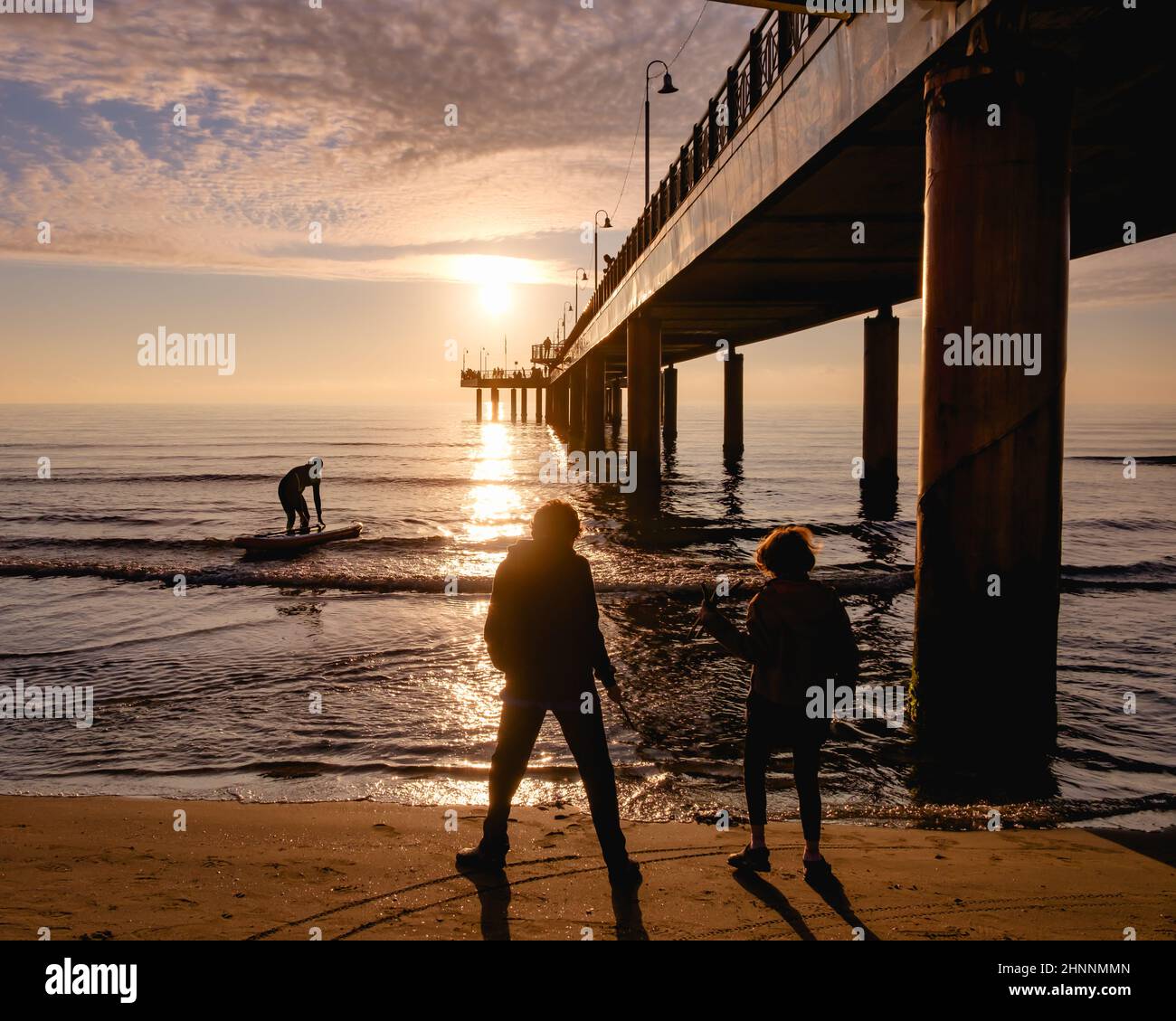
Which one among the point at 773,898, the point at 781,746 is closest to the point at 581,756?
the point at 781,746

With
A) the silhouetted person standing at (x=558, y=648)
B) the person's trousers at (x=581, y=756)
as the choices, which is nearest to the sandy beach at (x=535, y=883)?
the person's trousers at (x=581, y=756)

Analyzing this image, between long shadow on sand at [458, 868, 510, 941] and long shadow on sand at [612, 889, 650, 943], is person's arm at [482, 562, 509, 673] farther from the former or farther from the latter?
long shadow on sand at [612, 889, 650, 943]

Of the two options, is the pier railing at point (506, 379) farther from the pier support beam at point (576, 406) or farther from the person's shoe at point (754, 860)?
the person's shoe at point (754, 860)

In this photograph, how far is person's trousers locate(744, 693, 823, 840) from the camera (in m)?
4.05

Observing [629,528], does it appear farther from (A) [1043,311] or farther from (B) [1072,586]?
(A) [1043,311]

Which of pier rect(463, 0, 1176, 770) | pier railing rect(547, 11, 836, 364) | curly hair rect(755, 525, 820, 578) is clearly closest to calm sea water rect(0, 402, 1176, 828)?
pier rect(463, 0, 1176, 770)

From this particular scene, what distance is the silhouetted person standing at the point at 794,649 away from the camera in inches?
157

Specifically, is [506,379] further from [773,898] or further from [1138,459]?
[773,898]

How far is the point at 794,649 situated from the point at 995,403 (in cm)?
307

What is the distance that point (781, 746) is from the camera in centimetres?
407

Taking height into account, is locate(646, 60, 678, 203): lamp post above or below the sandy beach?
above

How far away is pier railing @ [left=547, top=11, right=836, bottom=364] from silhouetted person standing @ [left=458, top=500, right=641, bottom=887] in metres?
8.50

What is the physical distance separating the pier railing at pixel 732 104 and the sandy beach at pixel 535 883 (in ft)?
29.6

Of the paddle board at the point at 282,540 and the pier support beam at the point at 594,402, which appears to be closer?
the paddle board at the point at 282,540
